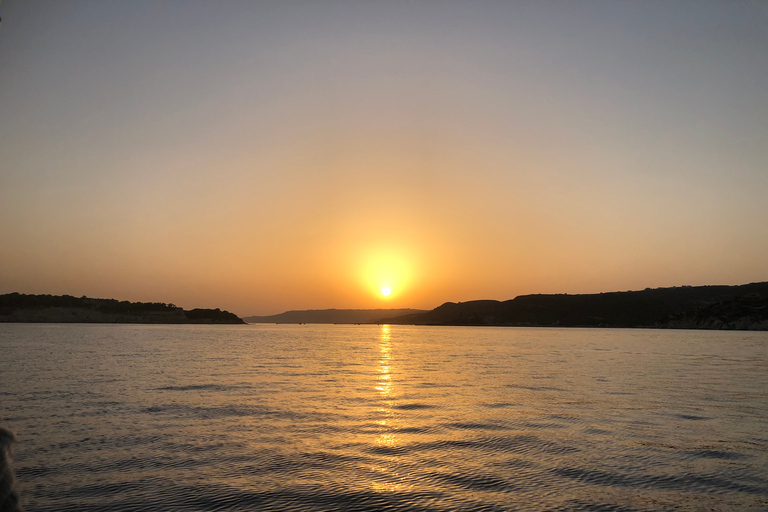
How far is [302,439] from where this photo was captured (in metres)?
15.8

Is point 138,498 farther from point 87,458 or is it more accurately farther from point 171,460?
point 87,458

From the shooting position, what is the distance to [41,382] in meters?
28.7

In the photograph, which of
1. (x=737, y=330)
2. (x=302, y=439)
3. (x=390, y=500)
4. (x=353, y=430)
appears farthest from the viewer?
(x=737, y=330)

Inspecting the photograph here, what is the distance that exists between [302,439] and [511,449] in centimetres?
630

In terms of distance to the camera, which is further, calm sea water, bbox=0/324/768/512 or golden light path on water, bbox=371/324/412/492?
golden light path on water, bbox=371/324/412/492

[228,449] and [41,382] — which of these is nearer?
[228,449]

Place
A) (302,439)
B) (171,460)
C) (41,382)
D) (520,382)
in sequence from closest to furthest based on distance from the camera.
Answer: (171,460) < (302,439) < (41,382) < (520,382)

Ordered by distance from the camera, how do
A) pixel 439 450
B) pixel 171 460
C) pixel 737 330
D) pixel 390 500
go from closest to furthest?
1. pixel 390 500
2. pixel 171 460
3. pixel 439 450
4. pixel 737 330

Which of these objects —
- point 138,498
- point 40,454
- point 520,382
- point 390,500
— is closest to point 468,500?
point 390,500

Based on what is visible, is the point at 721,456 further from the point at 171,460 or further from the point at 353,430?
the point at 171,460

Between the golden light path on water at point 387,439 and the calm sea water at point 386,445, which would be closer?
the calm sea water at point 386,445

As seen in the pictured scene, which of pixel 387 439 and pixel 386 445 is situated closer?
pixel 386 445

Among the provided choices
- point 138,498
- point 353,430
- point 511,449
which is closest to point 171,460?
point 138,498

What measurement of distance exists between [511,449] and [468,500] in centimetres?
481
